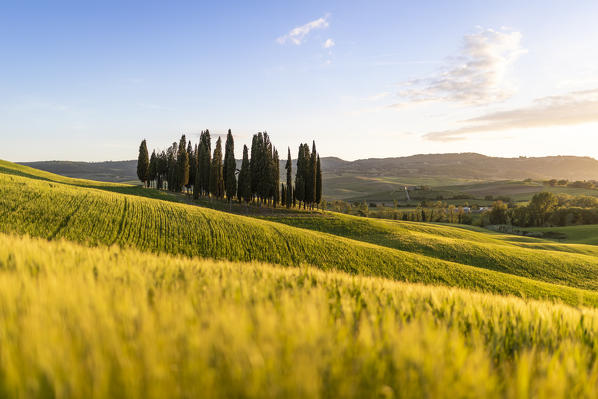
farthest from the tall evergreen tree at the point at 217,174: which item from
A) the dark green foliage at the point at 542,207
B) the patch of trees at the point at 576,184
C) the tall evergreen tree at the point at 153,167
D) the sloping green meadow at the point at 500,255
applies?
the patch of trees at the point at 576,184

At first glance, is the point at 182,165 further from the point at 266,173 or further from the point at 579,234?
the point at 579,234

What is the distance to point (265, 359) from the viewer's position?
76.2 inches

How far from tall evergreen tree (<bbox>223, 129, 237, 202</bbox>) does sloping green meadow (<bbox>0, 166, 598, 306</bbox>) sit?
34.8 meters

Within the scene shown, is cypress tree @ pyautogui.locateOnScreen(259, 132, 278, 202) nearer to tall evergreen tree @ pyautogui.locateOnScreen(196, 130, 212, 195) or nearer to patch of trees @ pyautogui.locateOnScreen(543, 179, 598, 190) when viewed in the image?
tall evergreen tree @ pyautogui.locateOnScreen(196, 130, 212, 195)

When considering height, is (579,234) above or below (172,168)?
below

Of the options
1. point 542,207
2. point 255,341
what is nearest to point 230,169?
point 255,341

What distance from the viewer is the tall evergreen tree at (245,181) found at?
66.9 meters

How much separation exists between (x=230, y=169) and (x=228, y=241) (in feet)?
147

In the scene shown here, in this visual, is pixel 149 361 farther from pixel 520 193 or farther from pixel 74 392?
pixel 520 193

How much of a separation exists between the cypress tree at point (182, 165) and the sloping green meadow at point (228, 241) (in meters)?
49.2

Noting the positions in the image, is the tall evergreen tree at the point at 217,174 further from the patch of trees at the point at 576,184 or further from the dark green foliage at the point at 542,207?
the patch of trees at the point at 576,184

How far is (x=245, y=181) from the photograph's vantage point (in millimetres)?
67625

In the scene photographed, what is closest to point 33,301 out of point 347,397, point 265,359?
point 265,359

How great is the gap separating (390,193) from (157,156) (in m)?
140
